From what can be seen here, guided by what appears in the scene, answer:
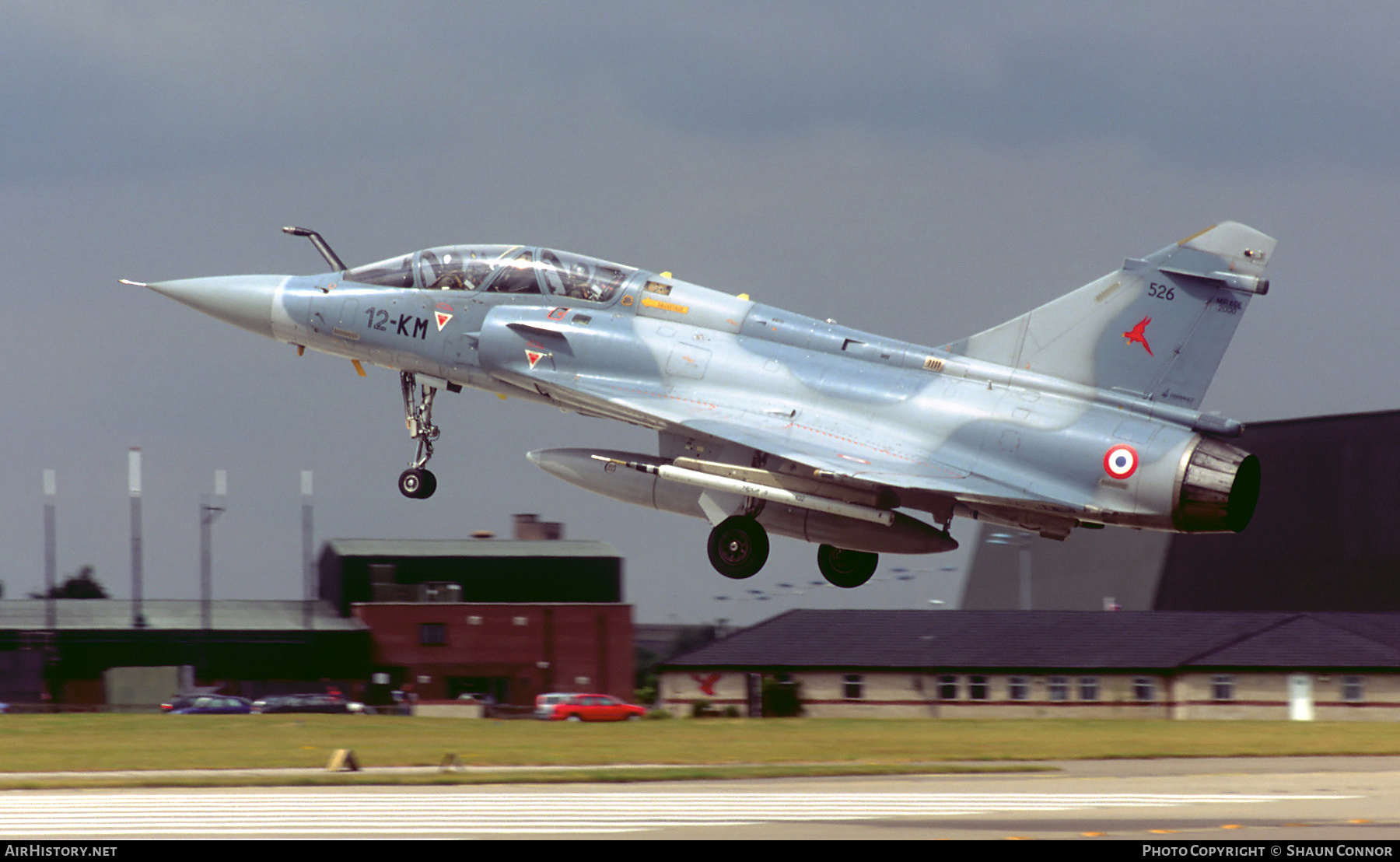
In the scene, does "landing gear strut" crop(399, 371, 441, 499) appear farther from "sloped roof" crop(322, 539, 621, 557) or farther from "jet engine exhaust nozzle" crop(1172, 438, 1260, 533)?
"sloped roof" crop(322, 539, 621, 557)

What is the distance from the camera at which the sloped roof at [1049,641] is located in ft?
233

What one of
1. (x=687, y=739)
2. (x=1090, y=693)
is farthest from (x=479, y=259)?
(x=1090, y=693)

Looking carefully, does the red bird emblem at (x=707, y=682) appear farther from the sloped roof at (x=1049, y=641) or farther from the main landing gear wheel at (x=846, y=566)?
the main landing gear wheel at (x=846, y=566)

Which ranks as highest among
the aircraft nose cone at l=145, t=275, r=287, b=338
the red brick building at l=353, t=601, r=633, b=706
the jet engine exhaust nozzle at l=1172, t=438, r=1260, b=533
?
the aircraft nose cone at l=145, t=275, r=287, b=338

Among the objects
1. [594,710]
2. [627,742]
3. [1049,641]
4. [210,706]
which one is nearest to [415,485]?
[627,742]

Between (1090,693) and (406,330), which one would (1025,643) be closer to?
(1090,693)

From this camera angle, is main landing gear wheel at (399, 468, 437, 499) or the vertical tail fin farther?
main landing gear wheel at (399, 468, 437, 499)

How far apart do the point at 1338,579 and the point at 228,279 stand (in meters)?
61.9

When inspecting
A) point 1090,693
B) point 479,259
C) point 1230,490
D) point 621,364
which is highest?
point 479,259

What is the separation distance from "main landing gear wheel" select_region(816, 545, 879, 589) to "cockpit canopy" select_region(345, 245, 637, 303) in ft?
15.7

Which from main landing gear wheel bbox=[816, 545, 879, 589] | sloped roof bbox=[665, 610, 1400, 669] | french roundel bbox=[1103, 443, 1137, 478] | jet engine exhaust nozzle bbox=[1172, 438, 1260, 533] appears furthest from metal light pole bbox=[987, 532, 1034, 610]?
french roundel bbox=[1103, 443, 1137, 478]

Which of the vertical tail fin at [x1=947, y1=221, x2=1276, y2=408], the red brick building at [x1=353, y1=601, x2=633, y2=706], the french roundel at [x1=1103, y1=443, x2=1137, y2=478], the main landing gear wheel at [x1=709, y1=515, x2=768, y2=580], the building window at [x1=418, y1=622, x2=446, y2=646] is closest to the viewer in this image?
the french roundel at [x1=1103, y1=443, x2=1137, y2=478]

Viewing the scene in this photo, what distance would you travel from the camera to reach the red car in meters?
66.6
